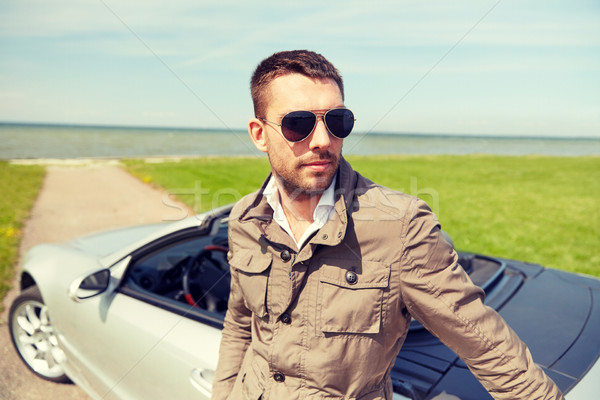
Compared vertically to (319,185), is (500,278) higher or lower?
lower

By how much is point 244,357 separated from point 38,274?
206cm

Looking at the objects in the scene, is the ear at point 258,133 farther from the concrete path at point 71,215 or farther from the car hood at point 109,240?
the concrete path at point 71,215

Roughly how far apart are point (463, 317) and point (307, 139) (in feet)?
2.47

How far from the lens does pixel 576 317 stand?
202 cm

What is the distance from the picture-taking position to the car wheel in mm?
3168

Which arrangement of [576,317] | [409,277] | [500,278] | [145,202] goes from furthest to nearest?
[145,202] → [500,278] → [576,317] → [409,277]

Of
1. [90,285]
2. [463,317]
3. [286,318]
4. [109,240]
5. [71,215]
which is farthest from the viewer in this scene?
[71,215]

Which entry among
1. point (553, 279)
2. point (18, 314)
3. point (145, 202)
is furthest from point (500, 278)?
point (145, 202)

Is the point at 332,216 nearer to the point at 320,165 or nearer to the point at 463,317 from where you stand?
the point at 320,165

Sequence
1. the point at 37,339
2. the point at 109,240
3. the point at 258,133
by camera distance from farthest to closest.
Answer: the point at 109,240, the point at 37,339, the point at 258,133

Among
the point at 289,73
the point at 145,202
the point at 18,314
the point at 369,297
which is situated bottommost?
the point at 145,202

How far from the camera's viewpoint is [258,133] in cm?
168

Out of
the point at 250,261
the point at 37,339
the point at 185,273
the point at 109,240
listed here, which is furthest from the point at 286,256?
the point at 37,339

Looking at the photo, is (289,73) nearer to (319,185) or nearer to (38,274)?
(319,185)
